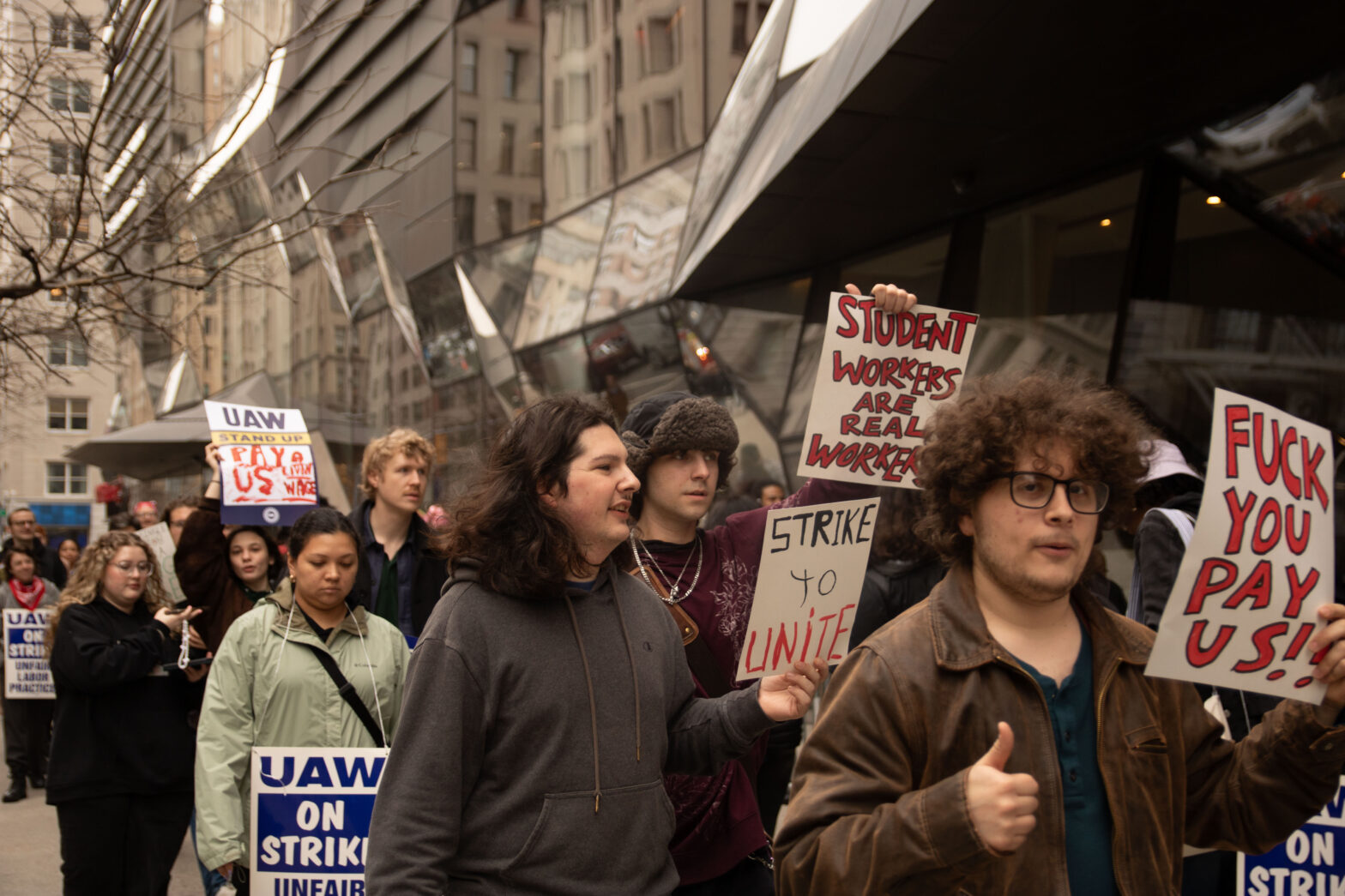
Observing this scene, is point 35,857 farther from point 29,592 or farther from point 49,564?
point 49,564

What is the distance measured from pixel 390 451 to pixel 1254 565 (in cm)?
399

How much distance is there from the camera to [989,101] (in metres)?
6.95

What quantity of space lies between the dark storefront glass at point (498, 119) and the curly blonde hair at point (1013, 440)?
42.2 ft

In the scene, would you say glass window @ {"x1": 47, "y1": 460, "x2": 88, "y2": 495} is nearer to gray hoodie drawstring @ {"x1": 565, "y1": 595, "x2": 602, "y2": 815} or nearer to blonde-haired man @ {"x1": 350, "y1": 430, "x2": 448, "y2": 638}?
blonde-haired man @ {"x1": 350, "y1": 430, "x2": 448, "y2": 638}

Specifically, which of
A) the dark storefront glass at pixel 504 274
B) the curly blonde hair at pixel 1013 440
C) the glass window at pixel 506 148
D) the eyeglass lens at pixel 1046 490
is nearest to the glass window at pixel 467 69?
the glass window at pixel 506 148

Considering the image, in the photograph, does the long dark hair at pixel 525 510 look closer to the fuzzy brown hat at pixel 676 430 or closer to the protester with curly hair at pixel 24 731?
the fuzzy brown hat at pixel 676 430

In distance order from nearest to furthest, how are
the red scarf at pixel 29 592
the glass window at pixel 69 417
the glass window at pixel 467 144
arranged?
1. the red scarf at pixel 29 592
2. the glass window at pixel 467 144
3. the glass window at pixel 69 417

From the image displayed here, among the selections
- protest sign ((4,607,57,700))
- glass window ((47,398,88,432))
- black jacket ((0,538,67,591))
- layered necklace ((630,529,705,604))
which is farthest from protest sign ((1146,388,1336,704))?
A: glass window ((47,398,88,432))

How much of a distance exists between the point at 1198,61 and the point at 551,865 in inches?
235

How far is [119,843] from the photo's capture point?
523 cm

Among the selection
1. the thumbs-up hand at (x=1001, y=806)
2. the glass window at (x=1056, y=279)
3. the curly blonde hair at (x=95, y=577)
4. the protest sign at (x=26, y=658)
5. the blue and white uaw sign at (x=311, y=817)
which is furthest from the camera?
the protest sign at (x=26, y=658)

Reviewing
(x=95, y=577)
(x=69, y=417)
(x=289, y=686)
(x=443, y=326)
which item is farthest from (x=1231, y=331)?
(x=69, y=417)

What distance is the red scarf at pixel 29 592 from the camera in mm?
10539

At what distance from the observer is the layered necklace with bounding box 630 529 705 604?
11.5ft
